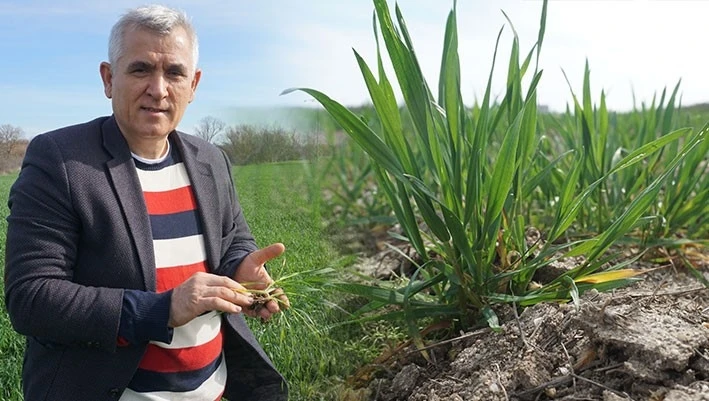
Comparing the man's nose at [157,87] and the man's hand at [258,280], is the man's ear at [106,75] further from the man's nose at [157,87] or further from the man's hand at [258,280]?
the man's hand at [258,280]

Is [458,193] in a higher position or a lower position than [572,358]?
higher

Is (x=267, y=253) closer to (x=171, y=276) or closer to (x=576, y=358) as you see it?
(x=171, y=276)

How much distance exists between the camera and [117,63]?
1134 mm

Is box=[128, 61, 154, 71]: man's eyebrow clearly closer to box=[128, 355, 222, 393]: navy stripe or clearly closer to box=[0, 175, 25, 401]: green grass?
box=[128, 355, 222, 393]: navy stripe

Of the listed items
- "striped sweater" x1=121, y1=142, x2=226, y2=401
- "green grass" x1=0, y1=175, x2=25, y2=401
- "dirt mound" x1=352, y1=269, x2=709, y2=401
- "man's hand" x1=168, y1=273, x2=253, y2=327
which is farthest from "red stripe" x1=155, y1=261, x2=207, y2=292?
"green grass" x1=0, y1=175, x2=25, y2=401

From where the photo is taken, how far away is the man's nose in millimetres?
1127

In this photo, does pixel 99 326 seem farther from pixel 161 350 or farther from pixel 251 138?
pixel 251 138

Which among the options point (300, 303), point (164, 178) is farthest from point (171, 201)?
point (300, 303)

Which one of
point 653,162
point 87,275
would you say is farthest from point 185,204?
point 653,162

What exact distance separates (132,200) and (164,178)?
0.36 ft

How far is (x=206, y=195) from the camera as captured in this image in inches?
48.4

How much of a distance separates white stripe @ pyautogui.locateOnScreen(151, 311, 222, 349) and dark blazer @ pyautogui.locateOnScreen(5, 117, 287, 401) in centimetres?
6

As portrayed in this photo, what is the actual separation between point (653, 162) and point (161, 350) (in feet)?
4.21

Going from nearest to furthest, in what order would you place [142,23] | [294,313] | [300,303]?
[142,23] < [294,313] < [300,303]
